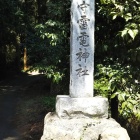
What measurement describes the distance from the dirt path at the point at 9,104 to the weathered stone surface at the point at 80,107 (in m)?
4.26

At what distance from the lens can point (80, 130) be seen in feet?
17.5

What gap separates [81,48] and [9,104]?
9.38m

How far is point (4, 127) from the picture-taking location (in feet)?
34.2

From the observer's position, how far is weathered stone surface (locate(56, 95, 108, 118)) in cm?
555

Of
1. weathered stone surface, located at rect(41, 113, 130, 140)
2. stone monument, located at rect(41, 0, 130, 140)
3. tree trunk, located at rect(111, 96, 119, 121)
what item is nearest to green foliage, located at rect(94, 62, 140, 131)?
stone monument, located at rect(41, 0, 130, 140)

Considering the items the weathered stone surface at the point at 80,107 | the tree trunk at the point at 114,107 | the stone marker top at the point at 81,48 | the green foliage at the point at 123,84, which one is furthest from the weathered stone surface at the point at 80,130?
the tree trunk at the point at 114,107

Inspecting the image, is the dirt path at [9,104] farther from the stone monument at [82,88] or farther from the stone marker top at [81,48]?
the stone marker top at [81,48]

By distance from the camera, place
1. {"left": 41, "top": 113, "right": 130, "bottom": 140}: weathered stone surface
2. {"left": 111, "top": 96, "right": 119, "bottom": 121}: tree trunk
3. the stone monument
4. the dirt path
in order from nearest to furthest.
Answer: {"left": 41, "top": 113, "right": 130, "bottom": 140}: weathered stone surface, the stone monument, {"left": 111, "top": 96, "right": 119, "bottom": 121}: tree trunk, the dirt path

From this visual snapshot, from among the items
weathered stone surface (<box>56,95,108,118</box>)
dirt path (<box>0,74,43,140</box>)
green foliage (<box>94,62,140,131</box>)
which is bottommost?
dirt path (<box>0,74,43,140</box>)

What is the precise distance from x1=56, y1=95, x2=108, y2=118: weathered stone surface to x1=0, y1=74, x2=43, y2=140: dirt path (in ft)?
14.0

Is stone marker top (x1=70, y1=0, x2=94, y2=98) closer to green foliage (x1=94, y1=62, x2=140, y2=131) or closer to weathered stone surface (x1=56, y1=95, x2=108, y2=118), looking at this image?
weathered stone surface (x1=56, y1=95, x2=108, y2=118)

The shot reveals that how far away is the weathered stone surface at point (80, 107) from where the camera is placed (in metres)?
5.55

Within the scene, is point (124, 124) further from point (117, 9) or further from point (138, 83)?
point (117, 9)

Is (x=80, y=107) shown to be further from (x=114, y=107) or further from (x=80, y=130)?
(x=114, y=107)
